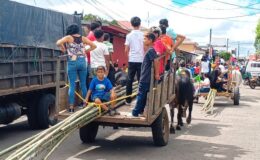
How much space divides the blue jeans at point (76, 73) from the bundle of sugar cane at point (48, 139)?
631mm

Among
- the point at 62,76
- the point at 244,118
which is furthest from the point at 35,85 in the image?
the point at 244,118

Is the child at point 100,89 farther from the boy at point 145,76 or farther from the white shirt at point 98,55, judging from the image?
the white shirt at point 98,55

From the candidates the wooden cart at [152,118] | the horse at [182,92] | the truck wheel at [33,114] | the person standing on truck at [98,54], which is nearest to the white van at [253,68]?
the horse at [182,92]

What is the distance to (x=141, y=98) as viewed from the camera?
7.95m

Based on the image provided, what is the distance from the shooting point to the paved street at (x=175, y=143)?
26.0ft

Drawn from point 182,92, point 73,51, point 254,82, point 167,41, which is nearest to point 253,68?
point 254,82

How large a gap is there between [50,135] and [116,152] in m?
2.35

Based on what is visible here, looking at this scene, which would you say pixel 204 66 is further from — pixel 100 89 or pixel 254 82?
pixel 254 82

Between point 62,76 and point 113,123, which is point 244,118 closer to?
point 62,76

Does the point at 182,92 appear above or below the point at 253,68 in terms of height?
below

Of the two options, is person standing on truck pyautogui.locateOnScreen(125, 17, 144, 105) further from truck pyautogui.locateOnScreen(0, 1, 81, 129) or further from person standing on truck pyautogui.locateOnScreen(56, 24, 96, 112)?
truck pyautogui.locateOnScreen(0, 1, 81, 129)

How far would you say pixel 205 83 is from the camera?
1702 cm

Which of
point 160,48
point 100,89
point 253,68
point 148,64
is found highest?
point 160,48

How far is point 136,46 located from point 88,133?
6.60 ft
